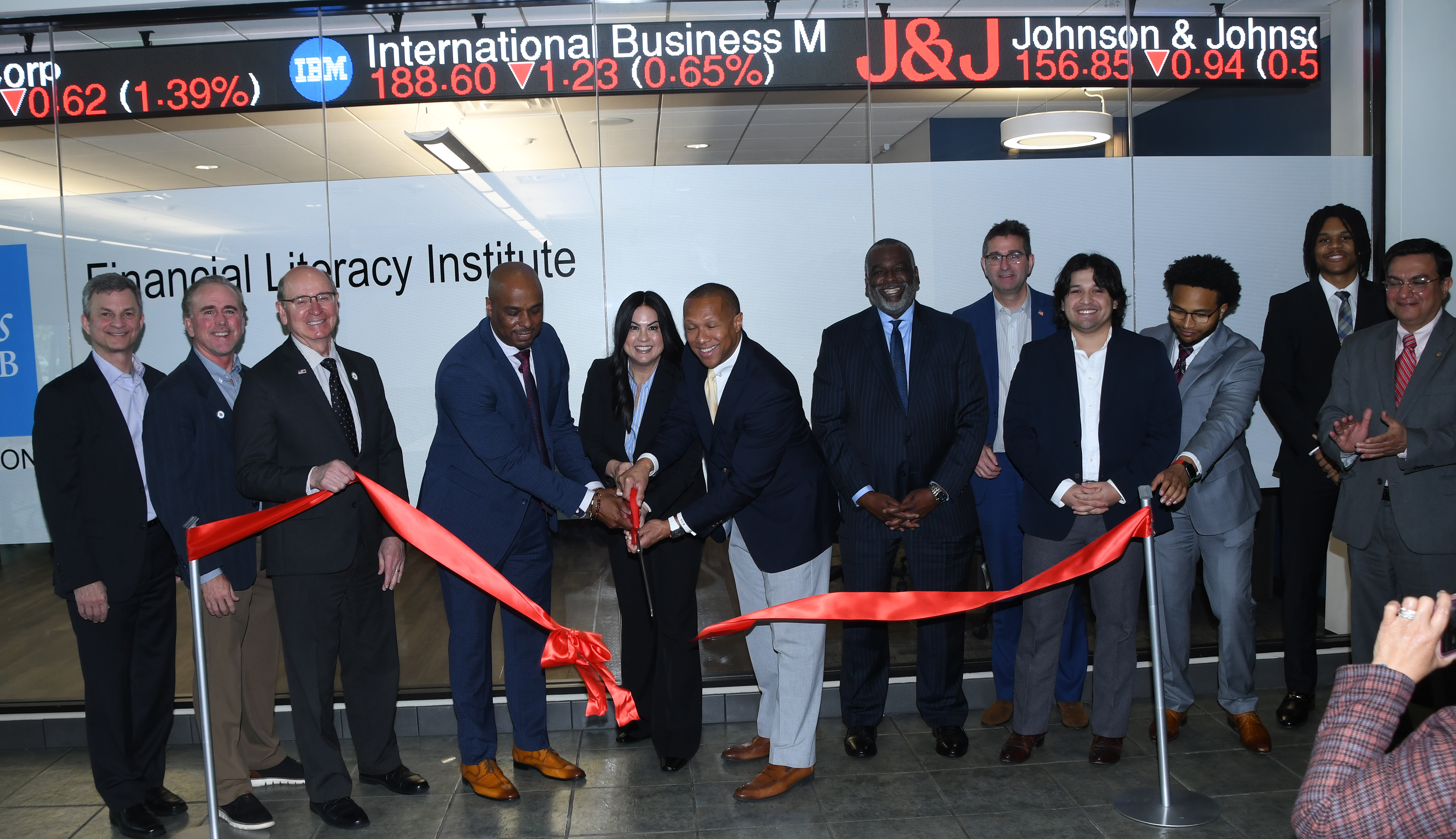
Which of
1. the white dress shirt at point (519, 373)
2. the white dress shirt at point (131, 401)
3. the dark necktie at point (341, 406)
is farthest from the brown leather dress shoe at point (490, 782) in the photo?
the white dress shirt at point (131, 401)

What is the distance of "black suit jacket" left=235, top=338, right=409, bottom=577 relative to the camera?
321 centimetres

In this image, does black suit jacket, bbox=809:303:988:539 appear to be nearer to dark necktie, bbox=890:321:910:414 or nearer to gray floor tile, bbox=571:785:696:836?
dark necktie, bbox=890:321:910:414

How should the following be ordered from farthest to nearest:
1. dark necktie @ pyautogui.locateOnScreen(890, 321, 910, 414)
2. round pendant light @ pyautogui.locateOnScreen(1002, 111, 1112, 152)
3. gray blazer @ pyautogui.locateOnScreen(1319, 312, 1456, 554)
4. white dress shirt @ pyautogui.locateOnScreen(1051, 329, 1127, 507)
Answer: round pendant light @ pyautogui.locateOnScreen(1002, 111, 1112, 152) < dark necktie @ pyautogui.locateOnScreen(890, 321, 910, 414) < white dress shirt @ pyautogui.locateOnScreen(1051, 329, 1127, 507) < gray blazer @ pyautogui.locateOnScreen(1319, 312, 1456, 554)

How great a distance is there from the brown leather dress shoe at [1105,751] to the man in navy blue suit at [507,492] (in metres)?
1.98

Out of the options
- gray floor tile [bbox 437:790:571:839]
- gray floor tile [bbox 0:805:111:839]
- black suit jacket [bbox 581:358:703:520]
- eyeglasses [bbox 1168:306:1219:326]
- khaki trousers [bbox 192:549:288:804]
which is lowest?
gray floor tile [bbox 0:805:111:839]

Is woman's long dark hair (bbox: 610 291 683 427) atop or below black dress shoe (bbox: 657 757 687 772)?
atop

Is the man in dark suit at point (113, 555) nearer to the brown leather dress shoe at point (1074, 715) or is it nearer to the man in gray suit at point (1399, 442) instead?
the brown leather dress shoe at point (1074, 715)

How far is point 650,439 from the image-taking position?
12.0ft

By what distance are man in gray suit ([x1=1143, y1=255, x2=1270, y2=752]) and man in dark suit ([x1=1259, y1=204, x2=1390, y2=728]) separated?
0.90 ft

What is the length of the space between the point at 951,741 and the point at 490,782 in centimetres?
180

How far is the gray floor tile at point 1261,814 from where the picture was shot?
302cm

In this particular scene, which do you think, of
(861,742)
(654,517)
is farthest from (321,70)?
(861,742)

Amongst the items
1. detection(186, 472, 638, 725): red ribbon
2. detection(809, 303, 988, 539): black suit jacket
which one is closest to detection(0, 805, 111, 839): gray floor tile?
detection(186, 472, 638, 725): red ribbon

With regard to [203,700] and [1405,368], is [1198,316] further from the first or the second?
[203,700]
